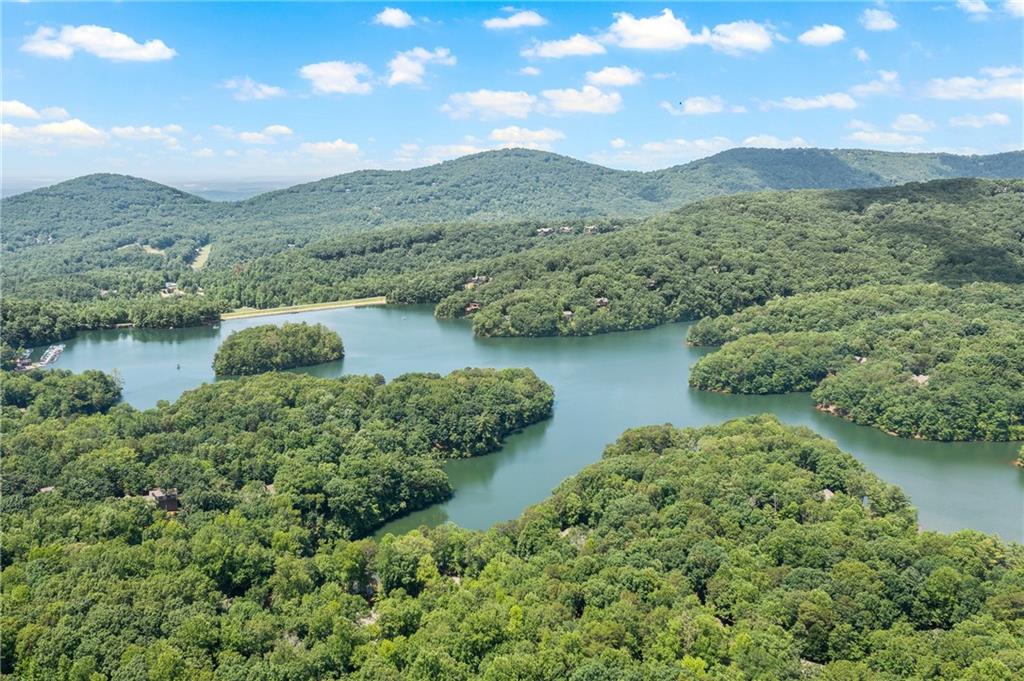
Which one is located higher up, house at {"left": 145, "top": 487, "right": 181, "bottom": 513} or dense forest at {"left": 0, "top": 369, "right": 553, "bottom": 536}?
dense forest at {"left": 0, "top": 369, "right": 553, "bottom": 536}

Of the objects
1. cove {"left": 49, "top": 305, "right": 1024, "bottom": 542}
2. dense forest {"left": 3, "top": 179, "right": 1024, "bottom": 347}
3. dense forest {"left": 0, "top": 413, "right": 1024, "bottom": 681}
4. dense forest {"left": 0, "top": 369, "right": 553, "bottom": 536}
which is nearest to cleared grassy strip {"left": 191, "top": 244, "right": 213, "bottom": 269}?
dense forest {"left": 3, "top": 179, "right": 1024, "bottom": 347}

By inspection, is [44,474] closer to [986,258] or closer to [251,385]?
[251,385]

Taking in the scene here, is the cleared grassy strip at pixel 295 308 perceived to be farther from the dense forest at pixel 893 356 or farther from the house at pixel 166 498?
the house at pixel 166 498

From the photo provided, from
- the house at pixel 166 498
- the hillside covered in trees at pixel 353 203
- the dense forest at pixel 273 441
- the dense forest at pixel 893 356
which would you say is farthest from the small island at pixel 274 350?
the hillside covered in trees at pixel 353 203

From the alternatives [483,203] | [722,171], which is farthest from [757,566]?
[722,171]

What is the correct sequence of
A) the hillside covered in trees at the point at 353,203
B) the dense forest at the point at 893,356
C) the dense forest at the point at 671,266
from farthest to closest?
the hillside covered in trees at the point at 353,203
the dense forest at the point at 671,266
the dense forest at the point at 893,356

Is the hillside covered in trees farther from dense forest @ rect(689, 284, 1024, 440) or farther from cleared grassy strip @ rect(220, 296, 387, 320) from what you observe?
dense forest @ rect(689, 284, 1024, 440)

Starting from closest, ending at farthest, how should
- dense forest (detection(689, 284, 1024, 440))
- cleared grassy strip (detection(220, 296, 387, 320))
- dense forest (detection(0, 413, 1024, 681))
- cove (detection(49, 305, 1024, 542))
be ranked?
1. dense forest (detection(0, 413, 1024, 681))
2. cove (detection(49, 305, 1024, 542))
3. dense forest (detection(689, 284, 1024, 440))
4. cleared grassy strip (detection(220, 296, 387, 320))
